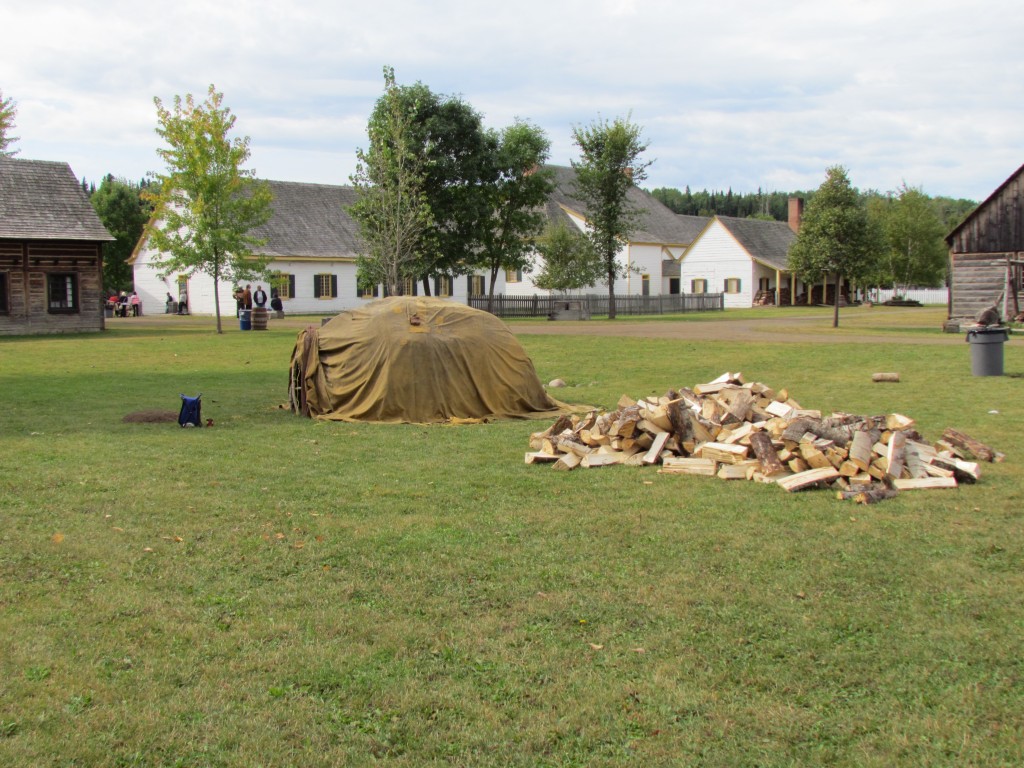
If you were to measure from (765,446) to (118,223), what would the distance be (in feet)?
233

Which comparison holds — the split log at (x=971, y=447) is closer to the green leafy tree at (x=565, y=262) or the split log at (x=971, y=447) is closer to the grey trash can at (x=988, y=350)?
the grey trash can at (x=988, y=350)

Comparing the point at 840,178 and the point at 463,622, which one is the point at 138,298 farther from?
the point at 463,622

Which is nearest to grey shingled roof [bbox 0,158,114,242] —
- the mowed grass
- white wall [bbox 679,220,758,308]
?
the mowed grass

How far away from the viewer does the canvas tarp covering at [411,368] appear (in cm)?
1362

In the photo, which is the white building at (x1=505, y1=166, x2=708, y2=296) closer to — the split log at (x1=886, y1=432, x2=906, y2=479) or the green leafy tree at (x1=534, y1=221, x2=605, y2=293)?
the green leafy tree at (x1=534, y1=221, x2=605, y2=293)

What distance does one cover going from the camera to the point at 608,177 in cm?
4544

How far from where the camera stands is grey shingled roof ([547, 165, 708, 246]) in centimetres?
6912

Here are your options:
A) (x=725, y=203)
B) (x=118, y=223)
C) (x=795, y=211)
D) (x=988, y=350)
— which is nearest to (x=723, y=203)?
(x=725, y=203)

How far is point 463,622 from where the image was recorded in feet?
17.4

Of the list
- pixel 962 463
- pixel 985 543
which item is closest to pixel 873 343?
pixel 962 463

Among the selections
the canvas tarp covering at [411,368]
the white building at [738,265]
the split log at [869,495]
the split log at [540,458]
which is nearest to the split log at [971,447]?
the split log at [869,495]

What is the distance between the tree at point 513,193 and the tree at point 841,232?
1391cm

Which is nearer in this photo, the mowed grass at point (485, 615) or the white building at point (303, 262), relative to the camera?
the mowed grass at point (485, 615)

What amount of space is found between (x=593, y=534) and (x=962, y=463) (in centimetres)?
407
